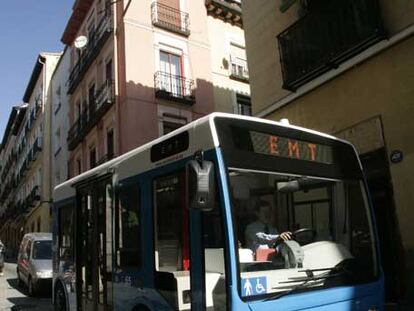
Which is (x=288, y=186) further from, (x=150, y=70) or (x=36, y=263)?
(x=150, y=70)

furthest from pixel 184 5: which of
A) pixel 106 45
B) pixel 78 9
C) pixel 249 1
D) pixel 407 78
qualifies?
pixel 407 78

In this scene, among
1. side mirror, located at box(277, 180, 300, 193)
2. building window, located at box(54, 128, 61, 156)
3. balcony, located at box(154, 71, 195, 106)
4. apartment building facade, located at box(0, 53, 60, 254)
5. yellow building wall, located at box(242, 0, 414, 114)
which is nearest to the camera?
side mirror, located at box(277, 180, 300, 193)

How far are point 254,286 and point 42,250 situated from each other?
42.0 ft

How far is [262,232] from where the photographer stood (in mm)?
4777

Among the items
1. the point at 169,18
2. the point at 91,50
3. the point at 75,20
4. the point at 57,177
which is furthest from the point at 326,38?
the point at 57,177

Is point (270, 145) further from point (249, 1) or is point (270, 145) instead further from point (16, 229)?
point (16, 229)

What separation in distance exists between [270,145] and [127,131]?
610 inches

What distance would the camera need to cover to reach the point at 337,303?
4.72 m

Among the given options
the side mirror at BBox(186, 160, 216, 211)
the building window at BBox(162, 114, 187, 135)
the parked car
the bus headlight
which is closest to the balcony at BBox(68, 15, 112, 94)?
the building window at BBox(162, 114, 187, 135)

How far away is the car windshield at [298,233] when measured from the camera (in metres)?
4.46

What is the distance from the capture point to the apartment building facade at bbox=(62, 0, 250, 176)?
20.3 metres

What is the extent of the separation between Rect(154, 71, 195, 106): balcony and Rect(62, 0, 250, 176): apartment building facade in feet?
0.13

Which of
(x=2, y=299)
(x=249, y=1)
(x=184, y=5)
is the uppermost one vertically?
(x=184, y=5)

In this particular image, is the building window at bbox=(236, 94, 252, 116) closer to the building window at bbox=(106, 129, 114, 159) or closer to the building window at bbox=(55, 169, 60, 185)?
the building window at bbox=(106, 129, 114, 159)
